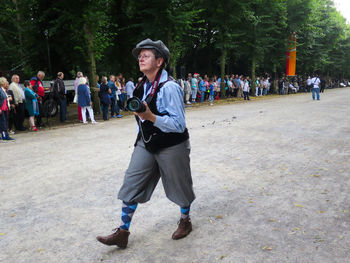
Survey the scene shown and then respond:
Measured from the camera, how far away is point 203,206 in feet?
14.6

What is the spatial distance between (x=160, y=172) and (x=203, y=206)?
126cm

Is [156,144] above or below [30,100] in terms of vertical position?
below

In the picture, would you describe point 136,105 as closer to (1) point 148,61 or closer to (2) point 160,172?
(1) point 148,61

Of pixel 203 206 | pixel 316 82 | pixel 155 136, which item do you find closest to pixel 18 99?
pixel 203 206

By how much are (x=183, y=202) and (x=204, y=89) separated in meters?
21.3

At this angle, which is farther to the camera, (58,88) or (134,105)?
(58,88)

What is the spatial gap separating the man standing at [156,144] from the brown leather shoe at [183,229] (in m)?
0.26

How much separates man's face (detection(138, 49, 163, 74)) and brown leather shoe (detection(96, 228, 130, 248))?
1594 mm

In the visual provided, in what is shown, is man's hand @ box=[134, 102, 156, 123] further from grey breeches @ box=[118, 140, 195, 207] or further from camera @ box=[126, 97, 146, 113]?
grey breeches @ box=[118, 140, 195, 207]

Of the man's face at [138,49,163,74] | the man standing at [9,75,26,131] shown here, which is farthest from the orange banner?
the man's face at [138,49,163,74]

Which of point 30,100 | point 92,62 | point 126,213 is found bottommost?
point 126,213

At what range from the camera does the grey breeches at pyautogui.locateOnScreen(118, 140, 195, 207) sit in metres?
3.33

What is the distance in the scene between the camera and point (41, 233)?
148 inches

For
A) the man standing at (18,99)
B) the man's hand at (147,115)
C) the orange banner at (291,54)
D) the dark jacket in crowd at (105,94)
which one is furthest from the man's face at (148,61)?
the orange banner at (291,54)
